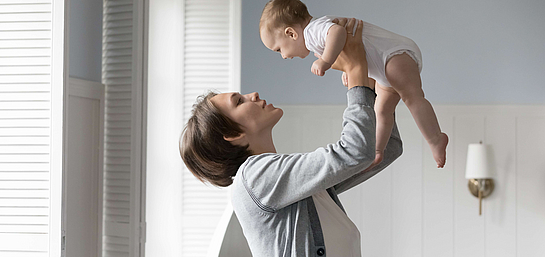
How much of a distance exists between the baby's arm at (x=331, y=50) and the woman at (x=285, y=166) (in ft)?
0.11

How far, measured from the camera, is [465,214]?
2.56 metres

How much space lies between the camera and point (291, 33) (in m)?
0.98

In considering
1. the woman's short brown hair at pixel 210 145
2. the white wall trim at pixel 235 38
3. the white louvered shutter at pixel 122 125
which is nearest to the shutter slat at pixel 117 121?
the white louvered shutter at pixel 122 125

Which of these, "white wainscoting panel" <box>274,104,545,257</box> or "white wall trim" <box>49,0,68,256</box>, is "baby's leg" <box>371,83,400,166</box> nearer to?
"white wall trim" <box>49,0,68,256</box>

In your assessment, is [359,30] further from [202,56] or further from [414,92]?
[202,56]

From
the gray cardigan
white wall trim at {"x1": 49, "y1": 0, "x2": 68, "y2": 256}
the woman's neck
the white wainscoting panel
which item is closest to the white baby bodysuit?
the gray cardigan

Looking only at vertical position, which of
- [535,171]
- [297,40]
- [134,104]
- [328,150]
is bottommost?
[535,171]

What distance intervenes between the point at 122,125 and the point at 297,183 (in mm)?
977

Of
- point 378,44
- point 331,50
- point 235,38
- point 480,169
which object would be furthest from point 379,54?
point 480,169

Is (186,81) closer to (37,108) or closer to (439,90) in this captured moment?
(37,108)

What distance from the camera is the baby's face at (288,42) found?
976 millimetres

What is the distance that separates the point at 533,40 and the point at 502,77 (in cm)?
28

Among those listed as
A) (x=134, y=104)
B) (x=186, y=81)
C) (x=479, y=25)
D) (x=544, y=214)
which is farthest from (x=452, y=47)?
(x=134, y=104)

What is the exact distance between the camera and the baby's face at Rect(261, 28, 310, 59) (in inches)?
38.4
